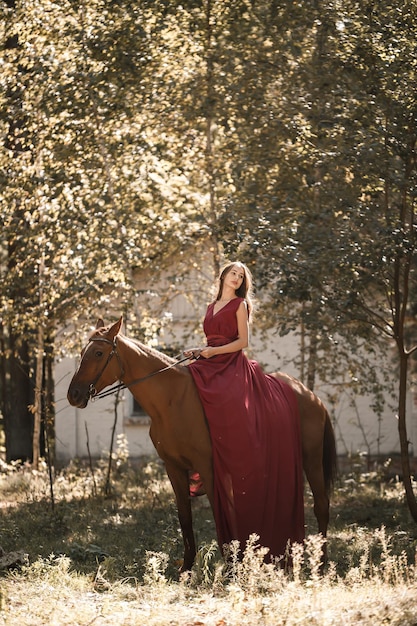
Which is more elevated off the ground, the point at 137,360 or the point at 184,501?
the point at 137,360

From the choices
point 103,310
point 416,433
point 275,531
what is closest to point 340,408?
point 416,433

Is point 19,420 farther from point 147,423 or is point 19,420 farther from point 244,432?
point 244,432

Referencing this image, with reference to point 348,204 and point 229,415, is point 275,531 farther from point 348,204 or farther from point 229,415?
point 348,204

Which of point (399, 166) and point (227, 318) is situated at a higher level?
point (399, 166)

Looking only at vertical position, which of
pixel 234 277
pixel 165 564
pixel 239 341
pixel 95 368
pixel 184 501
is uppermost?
pixel 234 277

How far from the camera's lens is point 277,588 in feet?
19.5

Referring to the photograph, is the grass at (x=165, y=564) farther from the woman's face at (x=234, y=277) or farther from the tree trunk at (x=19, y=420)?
the woman's face at (x=234, y=277)

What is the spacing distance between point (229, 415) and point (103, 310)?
6.48 m

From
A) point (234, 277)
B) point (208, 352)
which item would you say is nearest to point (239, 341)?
point (208, 352)

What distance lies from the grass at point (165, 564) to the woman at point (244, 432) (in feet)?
1.08

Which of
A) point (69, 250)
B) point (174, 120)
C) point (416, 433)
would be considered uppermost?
point (174, 120)

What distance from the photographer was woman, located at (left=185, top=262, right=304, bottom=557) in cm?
775

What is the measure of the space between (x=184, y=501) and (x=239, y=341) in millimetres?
1437

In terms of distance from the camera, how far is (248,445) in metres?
7.76
